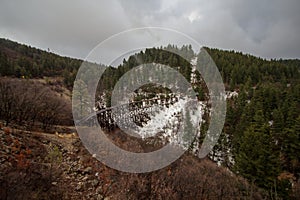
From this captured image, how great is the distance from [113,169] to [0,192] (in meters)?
4.79

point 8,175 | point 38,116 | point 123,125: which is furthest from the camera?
point 38,116

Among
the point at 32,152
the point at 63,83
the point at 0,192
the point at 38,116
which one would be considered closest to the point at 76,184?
the point at 32,152

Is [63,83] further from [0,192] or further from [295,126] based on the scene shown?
[0,192]

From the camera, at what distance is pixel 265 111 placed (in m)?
50.2

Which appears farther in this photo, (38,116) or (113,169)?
(38,116)

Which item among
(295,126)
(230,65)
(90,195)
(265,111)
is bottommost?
(90,195)

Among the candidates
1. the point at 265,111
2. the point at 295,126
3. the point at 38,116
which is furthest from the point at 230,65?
the point at 38,116

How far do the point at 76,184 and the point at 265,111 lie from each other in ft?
164

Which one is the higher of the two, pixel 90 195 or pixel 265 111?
pixel 265 111

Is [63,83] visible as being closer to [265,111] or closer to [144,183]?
[265,111]

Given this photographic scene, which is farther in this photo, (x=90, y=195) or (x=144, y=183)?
(x=144, y=183)

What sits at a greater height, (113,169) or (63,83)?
(63,83)

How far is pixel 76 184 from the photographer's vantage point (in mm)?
8617

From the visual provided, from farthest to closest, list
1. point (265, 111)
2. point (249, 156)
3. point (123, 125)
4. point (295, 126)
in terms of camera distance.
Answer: point (265, 111)
point (295, 126)
point (249, 156)
point (123, 125)
